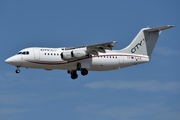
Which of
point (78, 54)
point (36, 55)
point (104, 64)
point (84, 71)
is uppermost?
point (36, 55)

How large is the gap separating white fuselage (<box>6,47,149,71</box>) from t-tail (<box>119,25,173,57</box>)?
544 mm

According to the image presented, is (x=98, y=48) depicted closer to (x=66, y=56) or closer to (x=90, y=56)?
(x=90, y=56)

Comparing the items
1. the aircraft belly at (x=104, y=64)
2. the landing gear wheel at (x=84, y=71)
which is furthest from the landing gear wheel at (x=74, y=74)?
the aircraft belly at (x=104, y=64)

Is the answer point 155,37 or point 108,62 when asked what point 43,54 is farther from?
point 155,37

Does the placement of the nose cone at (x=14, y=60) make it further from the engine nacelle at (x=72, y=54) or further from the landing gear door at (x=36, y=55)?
the engine nacelle at (x=72, y=54)

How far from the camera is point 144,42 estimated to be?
3984 cm

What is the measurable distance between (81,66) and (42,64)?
2957 millimetres

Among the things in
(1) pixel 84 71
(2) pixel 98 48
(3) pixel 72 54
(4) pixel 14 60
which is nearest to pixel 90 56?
(2) pixel 98 48

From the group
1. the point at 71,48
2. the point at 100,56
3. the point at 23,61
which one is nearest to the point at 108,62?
the point at 100,56

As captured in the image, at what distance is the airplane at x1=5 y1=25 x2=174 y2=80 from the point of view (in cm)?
3541

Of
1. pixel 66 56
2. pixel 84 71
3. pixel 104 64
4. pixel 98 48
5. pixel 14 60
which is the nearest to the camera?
pixel 14 60

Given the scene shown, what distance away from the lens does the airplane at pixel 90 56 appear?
1394 inches

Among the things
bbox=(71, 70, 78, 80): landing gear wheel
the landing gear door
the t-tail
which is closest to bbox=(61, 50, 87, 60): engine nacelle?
the landing gear door

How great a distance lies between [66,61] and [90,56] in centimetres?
193
